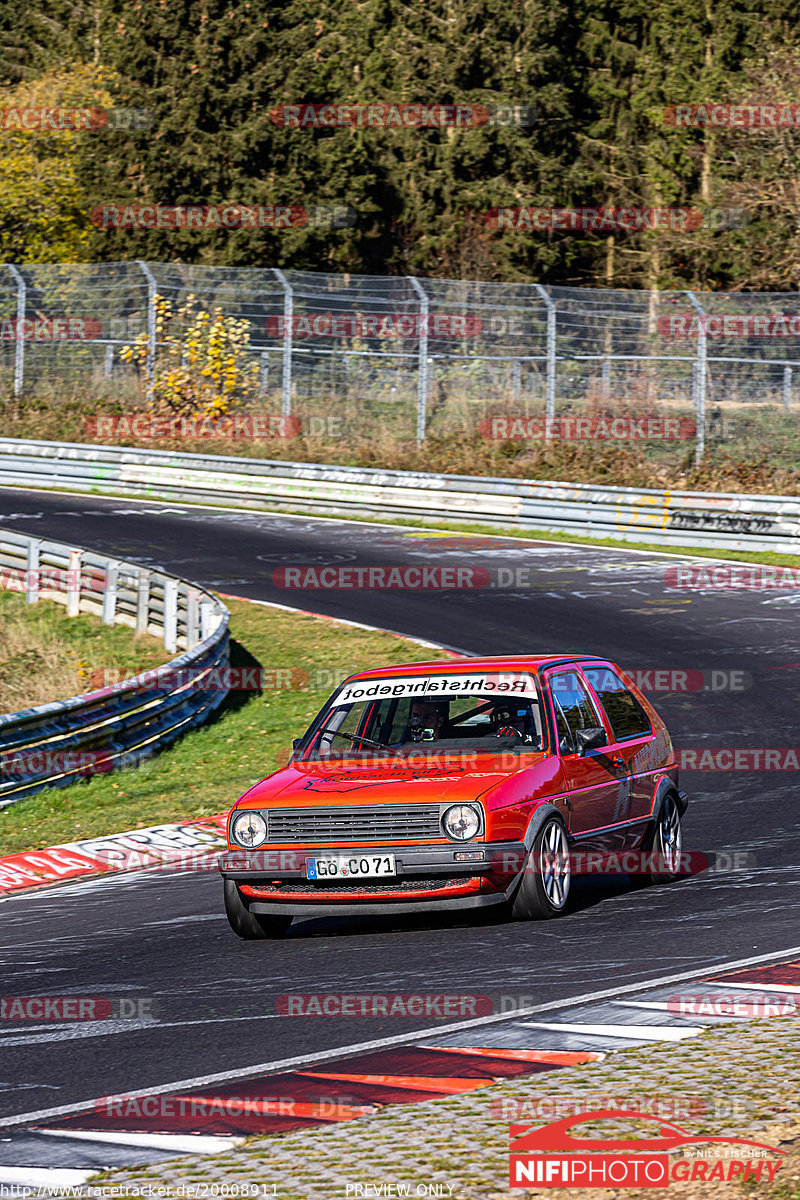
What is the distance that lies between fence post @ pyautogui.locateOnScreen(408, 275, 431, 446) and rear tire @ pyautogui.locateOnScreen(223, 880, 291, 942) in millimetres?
25395

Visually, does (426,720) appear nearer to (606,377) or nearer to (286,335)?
(606,377)

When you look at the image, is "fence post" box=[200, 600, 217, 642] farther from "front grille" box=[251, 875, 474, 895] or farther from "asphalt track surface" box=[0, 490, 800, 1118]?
"front grille" box=[251, 875, 474, 895]

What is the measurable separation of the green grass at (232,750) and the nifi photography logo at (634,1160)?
840cm

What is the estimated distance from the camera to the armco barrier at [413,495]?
86.0ft

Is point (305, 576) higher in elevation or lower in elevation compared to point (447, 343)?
lower

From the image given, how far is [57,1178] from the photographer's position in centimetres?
482

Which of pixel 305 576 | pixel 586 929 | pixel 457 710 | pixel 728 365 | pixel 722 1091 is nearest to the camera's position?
pixel 722 1091

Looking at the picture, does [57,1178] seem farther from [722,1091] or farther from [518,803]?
[518,803]

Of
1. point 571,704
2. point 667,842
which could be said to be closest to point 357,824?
point 571,704

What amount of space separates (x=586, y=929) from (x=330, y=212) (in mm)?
47558

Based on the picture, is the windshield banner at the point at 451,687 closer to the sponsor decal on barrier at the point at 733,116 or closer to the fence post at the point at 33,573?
the fence post at the point at 33,573

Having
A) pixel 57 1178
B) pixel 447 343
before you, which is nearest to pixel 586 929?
pixel 57 1178

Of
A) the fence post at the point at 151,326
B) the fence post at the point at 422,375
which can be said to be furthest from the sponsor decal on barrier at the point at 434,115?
the fence post at the point at 422,375

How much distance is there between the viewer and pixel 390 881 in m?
8.61
